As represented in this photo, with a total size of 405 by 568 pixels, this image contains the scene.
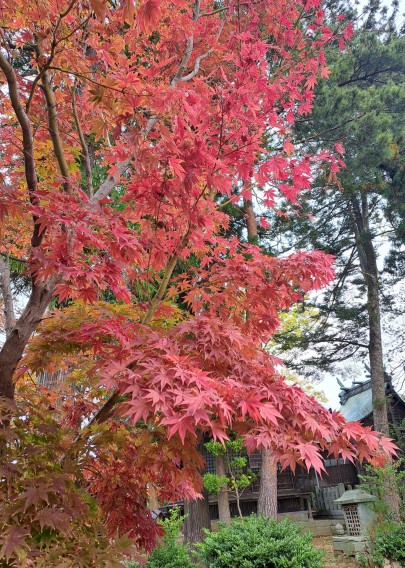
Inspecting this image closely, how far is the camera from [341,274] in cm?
1330

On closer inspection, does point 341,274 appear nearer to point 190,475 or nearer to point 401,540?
point 401,540

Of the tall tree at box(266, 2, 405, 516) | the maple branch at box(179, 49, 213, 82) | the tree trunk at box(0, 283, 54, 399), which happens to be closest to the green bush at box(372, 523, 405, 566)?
the tall tree at box(266, 2, 405, 516)

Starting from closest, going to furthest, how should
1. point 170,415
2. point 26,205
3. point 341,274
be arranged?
point 170,415
point 26,205
point 341,274

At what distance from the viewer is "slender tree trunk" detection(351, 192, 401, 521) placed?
37.7 feet

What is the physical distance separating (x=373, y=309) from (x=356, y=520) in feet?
16.7

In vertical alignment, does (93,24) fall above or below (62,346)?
above

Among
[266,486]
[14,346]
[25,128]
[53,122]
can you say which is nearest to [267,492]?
[266,486]

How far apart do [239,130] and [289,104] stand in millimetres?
1198

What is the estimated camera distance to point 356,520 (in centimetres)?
998

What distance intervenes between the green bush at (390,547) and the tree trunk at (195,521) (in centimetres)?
358

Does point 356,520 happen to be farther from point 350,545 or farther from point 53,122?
point 53,122

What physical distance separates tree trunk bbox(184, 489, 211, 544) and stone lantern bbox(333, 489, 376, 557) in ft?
10.0

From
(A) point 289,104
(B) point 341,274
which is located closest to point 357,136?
(B) point 341,274

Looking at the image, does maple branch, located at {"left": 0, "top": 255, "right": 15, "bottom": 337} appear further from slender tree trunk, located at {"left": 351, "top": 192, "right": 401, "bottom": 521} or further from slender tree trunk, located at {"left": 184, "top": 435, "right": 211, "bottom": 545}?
slender tree trunk, located at {"left": 351, "top": 192, "right": 401, "bottom": 521}
